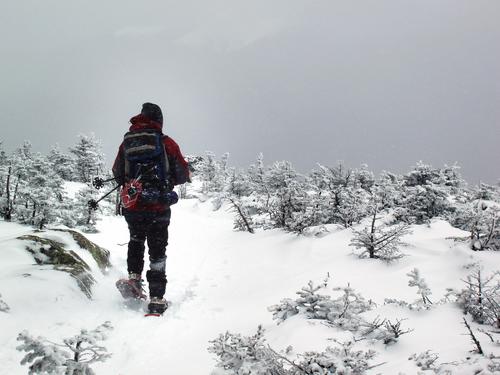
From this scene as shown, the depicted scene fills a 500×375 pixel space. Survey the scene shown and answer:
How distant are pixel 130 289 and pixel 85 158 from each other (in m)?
34.7

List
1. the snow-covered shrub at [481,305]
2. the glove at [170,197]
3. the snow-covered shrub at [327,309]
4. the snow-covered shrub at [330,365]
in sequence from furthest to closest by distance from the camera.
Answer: the glove at [170,197], the snow-covered shrub at [327,309], the snow-covered shrub at [481,305], the snow-covered shrub at [330,365]

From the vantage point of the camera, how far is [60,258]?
15.9 ft

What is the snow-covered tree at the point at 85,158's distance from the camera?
117 ft

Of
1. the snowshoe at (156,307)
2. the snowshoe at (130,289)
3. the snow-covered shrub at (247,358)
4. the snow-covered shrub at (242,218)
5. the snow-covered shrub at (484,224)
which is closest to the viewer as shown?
the snow-covered shrub at (247,358)

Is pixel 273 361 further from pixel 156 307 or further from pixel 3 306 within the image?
pixel 156 307

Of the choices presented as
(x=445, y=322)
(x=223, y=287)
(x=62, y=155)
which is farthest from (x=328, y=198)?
(x=62, y=155)

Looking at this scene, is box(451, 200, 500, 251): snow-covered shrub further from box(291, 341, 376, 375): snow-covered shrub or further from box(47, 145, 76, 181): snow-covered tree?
box(47, 145, 76, 181): snow-covered tree

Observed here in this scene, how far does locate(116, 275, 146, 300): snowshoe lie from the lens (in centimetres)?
479

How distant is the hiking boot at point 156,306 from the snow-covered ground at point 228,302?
0.49 feet

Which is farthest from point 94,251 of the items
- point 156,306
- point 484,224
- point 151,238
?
point 484,224

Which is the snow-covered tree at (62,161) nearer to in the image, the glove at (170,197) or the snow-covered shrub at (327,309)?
the glove at (170,197)

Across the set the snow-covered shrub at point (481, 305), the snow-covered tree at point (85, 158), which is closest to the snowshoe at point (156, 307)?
the snow-covered shrub at point (481, 305)

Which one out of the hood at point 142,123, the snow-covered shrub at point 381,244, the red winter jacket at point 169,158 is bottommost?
the snow-covered shrub at point 381,244

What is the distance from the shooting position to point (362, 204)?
9180 mm
